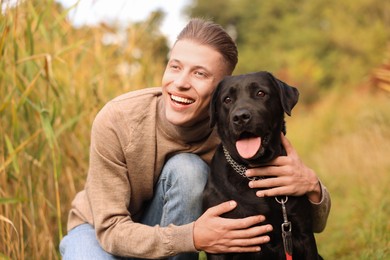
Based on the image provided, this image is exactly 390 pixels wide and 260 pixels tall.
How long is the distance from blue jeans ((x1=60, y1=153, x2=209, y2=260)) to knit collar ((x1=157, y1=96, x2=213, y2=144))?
92mm

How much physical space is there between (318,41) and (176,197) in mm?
18993

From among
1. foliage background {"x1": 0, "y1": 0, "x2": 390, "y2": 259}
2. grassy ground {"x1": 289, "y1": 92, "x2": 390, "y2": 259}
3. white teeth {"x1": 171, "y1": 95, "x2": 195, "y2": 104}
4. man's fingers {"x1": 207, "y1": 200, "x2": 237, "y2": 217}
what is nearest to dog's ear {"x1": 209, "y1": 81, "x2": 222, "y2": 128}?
white teeth {"x1": 171, "y1": 95, "x2": 195, "y2": 104}

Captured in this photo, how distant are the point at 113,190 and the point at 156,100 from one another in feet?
1.73

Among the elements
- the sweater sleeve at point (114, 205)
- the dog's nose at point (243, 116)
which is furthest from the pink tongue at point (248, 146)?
the sweater sleeve at point (114, 205)

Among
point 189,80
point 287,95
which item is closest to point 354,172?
point 287,95

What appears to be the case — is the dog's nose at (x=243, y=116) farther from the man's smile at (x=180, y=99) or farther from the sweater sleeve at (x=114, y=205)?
the sweater sleeve at (x=114, y=205)

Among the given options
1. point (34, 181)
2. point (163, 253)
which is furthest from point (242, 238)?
point (34, 181)

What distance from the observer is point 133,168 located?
9.08 ft

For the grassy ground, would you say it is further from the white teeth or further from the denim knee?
the white teeth

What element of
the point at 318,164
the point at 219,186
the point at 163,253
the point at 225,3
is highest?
the point at 225,3

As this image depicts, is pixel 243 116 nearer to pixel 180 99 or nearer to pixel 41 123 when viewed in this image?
pixel 180 99

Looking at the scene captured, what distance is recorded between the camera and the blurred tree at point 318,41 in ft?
53.0

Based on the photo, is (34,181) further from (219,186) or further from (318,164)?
(318,164)

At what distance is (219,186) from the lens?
259 cm
